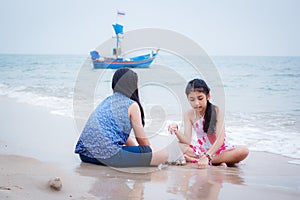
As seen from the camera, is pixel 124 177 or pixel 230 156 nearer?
pixel 124 177

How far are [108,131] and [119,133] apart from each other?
4.5 inches

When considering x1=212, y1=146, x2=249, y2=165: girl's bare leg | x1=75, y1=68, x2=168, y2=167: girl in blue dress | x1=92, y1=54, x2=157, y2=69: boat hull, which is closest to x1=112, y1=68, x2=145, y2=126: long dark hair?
x1=75, y1=68, x2=168, y2=167: girl in blue dress

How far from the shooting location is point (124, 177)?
3016mm

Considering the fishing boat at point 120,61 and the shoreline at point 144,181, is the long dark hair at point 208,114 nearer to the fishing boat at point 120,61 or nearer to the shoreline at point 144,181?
the shoreline at point 144,181

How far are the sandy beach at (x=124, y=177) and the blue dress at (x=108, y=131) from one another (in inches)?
6.3

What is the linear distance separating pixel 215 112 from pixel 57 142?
2003 millimetres

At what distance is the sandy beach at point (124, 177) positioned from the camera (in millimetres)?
2521

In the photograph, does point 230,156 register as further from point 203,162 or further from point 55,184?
point 55,184

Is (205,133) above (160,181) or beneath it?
above

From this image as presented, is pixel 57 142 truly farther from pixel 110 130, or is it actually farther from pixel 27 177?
pixel 27 177

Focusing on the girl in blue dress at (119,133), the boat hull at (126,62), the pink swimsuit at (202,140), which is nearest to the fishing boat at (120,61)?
the boat hull at (126,62)

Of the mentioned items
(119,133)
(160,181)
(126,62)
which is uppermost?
(126,62)

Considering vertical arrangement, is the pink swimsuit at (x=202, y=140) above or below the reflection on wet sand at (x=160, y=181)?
above

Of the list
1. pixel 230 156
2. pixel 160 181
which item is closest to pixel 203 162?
pixel 230 156
